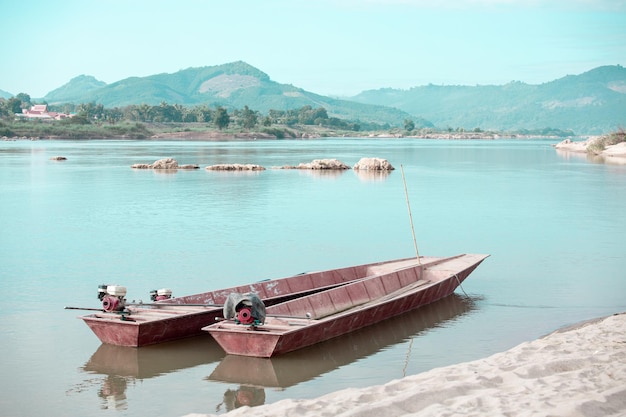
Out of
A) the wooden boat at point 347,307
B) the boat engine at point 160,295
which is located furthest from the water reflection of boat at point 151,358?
the boat engine at point 160,295

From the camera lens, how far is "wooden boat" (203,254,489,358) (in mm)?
10469

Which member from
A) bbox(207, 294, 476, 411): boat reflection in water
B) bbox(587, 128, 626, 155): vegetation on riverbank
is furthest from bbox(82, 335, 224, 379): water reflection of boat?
bbox(587, 128, 626, 155): vegetation on riverbank

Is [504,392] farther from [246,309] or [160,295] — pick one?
[160,295]

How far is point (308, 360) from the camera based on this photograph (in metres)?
10.9

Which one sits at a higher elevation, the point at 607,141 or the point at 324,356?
the point at 607,141

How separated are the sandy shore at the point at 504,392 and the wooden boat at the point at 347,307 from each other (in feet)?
6.90

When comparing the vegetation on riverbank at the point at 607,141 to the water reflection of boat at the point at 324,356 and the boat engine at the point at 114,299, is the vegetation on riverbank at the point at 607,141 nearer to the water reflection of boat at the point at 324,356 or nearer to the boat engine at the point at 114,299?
the water reflection of boat at the point at 324,356

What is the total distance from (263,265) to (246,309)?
8451 millimetres

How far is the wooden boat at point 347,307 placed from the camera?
10.5m

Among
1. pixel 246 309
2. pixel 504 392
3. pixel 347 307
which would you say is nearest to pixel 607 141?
pixel 347 307

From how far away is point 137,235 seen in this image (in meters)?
23.6

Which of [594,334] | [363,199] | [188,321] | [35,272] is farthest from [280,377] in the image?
[363,199]

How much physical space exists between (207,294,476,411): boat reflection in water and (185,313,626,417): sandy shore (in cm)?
166

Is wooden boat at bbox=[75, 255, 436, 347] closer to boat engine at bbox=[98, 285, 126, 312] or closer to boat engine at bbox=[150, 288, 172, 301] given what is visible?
boat engine at bbox=[98, 285, 126, 312]
